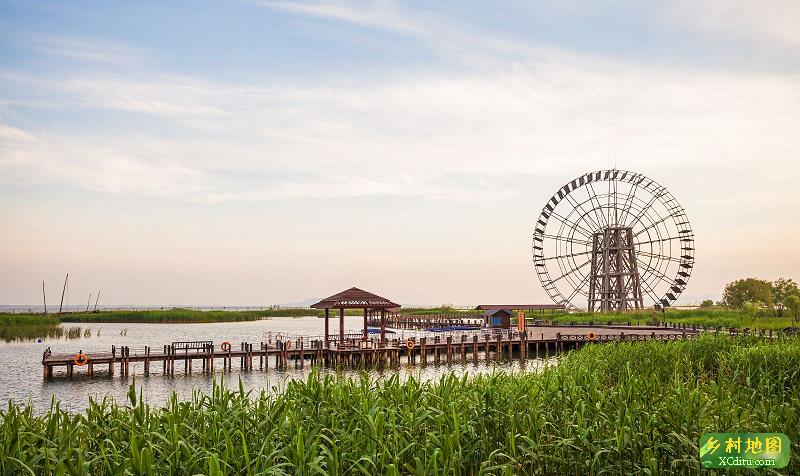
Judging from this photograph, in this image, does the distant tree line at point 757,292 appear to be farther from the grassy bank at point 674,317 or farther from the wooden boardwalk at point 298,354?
the wooden boardwalk at point 298,354

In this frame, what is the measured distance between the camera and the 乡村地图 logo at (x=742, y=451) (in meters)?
6.06

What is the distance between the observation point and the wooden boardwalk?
98.4ft

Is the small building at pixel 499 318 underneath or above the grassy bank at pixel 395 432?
underneath

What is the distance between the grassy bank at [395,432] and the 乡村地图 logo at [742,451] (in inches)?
28.1

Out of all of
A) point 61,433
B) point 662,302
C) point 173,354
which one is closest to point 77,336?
point 173,354

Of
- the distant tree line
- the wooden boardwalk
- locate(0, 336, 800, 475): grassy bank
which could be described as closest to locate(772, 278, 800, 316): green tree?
the distant tree line

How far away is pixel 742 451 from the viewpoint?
6168 millimetres

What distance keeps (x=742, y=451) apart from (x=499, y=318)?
48202 millimetres

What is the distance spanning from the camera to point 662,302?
208ft

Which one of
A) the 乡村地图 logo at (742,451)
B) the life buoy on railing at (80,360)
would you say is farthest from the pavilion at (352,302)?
the 乡村地图 logo at (742,451)

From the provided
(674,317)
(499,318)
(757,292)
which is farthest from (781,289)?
(499,318)

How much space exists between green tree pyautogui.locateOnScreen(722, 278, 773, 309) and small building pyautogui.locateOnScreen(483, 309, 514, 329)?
42674mm

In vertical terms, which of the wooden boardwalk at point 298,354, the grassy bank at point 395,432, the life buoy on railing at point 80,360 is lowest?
the wooden boardwalk at point 298,354

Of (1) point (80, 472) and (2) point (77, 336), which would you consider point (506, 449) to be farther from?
(2) point (77, 336)
